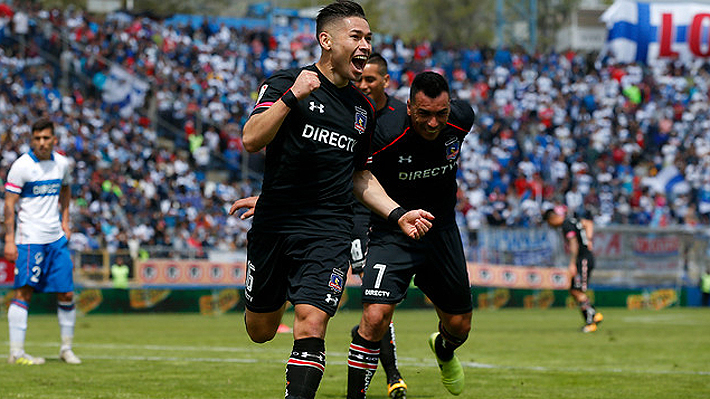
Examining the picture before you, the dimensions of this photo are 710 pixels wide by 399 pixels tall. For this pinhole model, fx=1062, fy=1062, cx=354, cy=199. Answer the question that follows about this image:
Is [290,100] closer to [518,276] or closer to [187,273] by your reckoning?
[187,273]

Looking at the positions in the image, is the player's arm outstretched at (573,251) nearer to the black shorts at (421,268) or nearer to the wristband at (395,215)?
the black shorts at (421,268)

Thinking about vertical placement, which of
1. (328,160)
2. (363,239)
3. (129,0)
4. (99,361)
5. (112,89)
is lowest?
(99,361)

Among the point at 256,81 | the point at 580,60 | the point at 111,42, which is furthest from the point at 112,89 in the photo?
the point at 580,60

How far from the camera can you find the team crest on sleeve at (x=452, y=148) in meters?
8.02

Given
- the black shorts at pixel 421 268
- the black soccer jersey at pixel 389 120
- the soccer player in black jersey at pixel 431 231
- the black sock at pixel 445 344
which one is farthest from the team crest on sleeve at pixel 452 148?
the black sock at pixel 445 344

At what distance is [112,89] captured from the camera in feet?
108

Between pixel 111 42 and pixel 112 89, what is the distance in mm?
2763

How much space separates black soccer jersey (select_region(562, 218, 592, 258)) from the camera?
19.9m

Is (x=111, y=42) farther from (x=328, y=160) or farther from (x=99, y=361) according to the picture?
(x=328, y=160)

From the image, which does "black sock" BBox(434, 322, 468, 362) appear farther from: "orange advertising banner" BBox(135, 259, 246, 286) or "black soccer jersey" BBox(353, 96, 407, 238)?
"orange advertising banner" BBox(135, 259, 246, 286)

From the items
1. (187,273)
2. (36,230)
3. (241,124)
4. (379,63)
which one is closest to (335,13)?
(379,63)

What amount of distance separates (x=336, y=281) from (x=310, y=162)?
737mm

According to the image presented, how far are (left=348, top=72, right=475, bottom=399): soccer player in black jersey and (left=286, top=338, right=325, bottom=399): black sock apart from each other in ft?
5.03

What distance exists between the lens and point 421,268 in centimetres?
822
